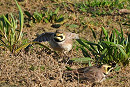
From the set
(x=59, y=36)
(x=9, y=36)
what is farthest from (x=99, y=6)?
(x=9, y=36)

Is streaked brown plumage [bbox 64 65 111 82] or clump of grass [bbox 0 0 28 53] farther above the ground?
clump of grass [bbox 0 0 28 53]

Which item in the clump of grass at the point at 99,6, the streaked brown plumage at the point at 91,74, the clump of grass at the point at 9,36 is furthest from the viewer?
the clump of grass at the point at 99,6

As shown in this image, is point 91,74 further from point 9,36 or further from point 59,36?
point 9,36

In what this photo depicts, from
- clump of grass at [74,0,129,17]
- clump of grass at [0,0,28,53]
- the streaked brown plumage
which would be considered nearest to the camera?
the streaked brown plumage

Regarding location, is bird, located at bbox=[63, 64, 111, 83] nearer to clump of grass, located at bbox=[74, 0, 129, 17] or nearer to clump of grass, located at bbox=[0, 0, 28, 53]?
clump of grass, located at bbox=[0, 0, 28, 53]

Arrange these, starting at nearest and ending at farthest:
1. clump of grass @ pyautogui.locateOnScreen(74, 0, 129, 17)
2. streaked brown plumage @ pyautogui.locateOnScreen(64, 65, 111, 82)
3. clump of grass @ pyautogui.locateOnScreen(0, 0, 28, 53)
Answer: streaked brown plumage @ pyautogui.locateOnScreen(64, 65, 111, 82), clump of grass @ pyautogui.locateOnScreen(0, 0, 28, 53), clump of grass @ pyautogui.locateOnScreen(74, 0, 129, 17)

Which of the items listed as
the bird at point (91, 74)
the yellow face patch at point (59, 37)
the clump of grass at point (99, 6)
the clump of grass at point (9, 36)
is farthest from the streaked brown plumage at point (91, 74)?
the clump of grass at point (99, 6)

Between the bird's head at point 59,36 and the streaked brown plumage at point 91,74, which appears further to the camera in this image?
the bird's head at point 59,36

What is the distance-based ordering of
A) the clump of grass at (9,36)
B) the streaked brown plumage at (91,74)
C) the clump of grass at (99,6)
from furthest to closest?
1. the clump of grass at (99,6)
2. the clump of grass at (9,36)
3. the streaked brown plumage at (91,74)

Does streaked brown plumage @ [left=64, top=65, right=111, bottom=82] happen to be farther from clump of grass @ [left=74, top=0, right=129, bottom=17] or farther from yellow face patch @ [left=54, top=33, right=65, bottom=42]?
clump of grass @ [left=74, top=0, right=129, bottom=17]

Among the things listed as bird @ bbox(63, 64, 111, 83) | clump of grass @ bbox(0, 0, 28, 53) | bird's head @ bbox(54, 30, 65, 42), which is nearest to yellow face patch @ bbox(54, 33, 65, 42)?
bird's head @ bbox(54, 30, 65, 42)

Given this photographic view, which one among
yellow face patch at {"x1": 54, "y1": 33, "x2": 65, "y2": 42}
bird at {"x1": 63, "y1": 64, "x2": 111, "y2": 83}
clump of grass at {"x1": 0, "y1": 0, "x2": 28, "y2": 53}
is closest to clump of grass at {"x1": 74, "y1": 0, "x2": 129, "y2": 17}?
yellow face patch at {"x1": 54, "y1": 33, "x2": 65, "y2": 42}

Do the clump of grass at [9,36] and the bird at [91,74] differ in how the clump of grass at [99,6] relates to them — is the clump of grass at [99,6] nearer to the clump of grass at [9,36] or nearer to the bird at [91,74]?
the clump of grass at [9,36]

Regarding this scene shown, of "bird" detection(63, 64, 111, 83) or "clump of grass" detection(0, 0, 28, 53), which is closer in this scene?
"bird" detection(63, 64, 111, 83)
